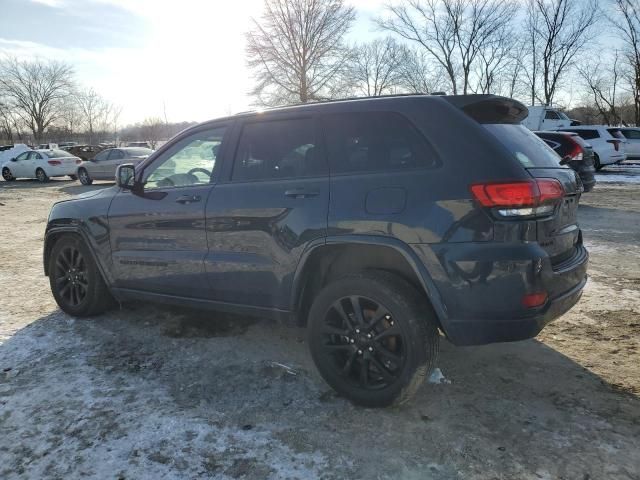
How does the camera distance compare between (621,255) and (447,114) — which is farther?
(621,255)

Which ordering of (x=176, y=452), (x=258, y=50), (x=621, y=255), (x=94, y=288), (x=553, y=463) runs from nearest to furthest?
(x=553, y=463)
(x=176, y=452)
(x=94, y=288)
(x=621, y=255)
(x=258, y=50)

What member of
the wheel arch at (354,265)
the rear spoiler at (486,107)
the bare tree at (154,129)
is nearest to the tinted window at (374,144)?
the rear spoiler at (486,107)

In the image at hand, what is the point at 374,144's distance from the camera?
289cm

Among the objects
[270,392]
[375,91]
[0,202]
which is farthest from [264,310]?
[375,91]

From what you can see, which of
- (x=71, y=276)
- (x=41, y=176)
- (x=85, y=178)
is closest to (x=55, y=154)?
(x=41, y=176)

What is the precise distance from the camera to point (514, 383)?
124 inches

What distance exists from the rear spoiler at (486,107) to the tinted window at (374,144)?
0.32 metres

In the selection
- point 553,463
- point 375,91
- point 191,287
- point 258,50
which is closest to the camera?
point 553,463

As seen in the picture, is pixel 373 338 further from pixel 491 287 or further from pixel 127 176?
pixel 127 176

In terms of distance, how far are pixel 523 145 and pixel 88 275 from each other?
12.2 feet

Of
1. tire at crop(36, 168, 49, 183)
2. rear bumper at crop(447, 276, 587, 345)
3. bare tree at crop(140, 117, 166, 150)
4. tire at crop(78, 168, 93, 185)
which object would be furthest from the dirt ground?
bare tree at crop(140, 117, 166, 150)

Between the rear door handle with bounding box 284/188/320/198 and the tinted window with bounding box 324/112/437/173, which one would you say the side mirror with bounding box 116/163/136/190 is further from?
the tinted window with bounding box 324/112/437/173

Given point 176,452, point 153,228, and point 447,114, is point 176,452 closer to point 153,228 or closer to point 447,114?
point 153,228

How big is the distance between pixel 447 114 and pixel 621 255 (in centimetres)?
486
